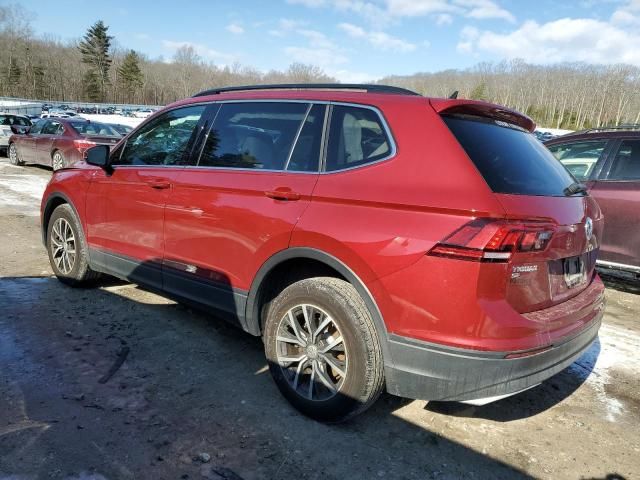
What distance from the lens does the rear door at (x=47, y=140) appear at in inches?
511

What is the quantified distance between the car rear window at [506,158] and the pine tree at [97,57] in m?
96.1

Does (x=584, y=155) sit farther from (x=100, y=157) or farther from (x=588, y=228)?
(x=100, y=157)

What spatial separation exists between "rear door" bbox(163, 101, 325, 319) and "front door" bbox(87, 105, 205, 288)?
166 mm

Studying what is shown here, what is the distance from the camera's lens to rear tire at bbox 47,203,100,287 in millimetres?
4496

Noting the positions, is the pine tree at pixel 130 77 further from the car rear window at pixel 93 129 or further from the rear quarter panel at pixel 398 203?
the rear quarter panel at pixel 398 203

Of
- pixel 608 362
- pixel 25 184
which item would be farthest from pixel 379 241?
pixel 25 184

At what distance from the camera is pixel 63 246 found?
4.69 metres

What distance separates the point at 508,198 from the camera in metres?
2.25

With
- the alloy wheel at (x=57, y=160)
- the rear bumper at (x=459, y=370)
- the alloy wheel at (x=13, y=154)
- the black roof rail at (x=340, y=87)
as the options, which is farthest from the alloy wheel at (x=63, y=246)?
the alloy wheel at (x=13, y=154)

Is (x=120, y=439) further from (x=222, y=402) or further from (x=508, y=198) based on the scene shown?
(x=508, y=198)

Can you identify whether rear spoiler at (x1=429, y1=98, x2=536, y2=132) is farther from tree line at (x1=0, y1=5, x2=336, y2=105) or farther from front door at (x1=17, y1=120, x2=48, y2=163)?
tree line at (x1=0, y1=5, x2=336, y2=105)

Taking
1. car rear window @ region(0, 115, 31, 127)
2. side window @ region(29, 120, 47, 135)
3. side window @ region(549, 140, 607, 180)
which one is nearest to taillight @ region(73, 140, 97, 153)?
side window @ region(29, 120, 47, 135)

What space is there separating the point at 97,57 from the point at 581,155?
3887 inches

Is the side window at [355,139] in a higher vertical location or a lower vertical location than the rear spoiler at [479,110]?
lower
